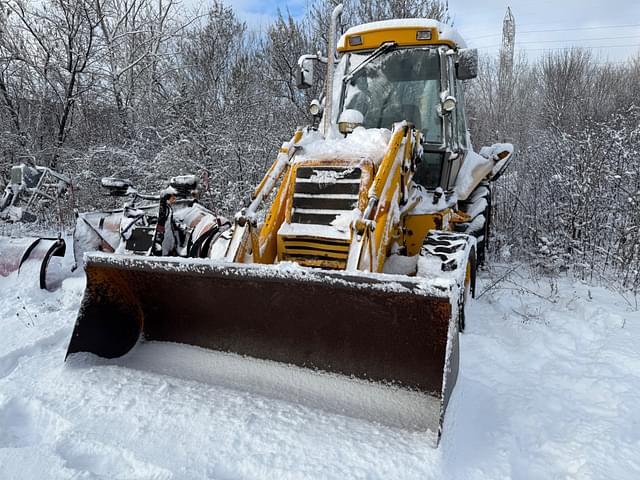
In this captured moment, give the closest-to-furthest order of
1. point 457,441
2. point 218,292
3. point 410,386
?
point 457,441
point 410,386
point 218,292

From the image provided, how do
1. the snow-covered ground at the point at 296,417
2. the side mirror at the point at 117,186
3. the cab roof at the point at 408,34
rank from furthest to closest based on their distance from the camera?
the cab roof at the point at 408,34, the side mirror at the point at 117,186, the snow-covered ground at the point at 296,417

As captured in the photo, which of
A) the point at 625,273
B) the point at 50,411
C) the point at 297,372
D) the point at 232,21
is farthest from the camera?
the point at 232,21

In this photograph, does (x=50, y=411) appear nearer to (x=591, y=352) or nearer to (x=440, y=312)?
(x=440, y=312)

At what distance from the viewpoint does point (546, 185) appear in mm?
8250

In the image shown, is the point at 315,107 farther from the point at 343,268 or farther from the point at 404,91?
the point at 343,268

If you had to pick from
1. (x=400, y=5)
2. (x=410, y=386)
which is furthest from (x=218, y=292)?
(x=400, y=5)

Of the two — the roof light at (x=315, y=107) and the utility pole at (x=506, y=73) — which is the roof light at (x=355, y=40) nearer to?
the roof light at (x=315, y=107)

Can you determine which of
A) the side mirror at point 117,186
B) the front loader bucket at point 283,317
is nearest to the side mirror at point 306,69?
the side mirror at point 117,186

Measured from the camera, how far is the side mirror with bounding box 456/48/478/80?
14.0ft

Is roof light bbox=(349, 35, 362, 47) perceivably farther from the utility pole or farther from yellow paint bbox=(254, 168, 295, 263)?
the utility pole

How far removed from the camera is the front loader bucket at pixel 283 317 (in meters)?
2.59

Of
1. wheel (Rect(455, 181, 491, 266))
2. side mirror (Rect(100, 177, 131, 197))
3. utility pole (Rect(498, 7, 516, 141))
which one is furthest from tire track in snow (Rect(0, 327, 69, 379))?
utility pole (Rect(498, 7, 516, 141))

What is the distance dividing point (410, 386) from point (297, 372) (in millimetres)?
698

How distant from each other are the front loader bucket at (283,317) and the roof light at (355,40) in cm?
317
